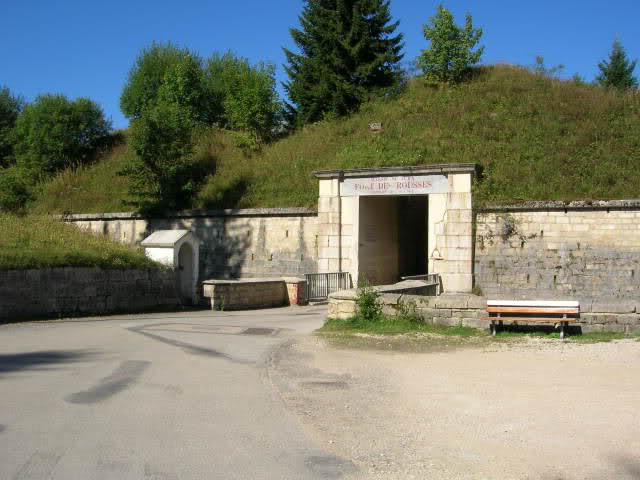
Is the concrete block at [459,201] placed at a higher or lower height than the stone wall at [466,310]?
higher

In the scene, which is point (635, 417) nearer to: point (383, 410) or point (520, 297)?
point (383, 410)

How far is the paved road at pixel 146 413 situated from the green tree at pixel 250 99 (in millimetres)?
21842

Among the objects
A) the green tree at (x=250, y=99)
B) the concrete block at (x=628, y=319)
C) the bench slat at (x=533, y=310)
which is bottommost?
the concrete block at (x=628, y=319)

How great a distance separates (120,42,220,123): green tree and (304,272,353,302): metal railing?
2128 centimetres

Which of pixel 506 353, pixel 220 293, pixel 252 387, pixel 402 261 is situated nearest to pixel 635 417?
pixel 506 353

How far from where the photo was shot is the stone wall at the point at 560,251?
697 inches

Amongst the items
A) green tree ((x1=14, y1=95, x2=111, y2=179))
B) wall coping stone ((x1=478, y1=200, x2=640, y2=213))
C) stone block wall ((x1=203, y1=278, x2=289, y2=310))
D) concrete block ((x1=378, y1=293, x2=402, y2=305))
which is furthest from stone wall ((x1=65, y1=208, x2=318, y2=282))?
green tree ((x1=14, y1=95, x2=111, y2=179))

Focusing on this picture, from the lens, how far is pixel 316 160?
2678cm

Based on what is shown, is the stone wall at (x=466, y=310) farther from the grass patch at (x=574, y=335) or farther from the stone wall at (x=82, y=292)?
the stone wall at (x=82, y=292)

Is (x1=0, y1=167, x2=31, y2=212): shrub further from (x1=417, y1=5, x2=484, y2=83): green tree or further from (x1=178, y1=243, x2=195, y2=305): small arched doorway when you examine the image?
(x1=417, y1=5, x2=484, y2=83): green tree

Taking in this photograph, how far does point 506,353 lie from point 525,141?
15400 millimetres

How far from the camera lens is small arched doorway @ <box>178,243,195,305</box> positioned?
1856cm

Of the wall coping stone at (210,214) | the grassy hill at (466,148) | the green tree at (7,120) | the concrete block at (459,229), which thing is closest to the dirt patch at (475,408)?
the concrete block at (459,229)

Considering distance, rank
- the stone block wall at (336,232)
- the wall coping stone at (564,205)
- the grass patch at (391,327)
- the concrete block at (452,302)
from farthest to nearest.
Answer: the stone block wall at (336,232), the wall coping stone at (564,205), the concrete block at (452,302), the grass patch at (391,327)
